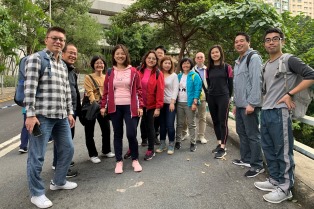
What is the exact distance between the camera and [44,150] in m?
3.16

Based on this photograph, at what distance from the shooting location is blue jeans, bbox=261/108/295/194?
3.10 metres

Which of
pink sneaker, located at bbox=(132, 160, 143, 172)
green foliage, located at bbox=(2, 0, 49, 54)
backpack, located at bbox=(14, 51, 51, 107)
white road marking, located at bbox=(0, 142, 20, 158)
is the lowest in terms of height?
white road marking, located at bbox=(0, 142, 20, 158)

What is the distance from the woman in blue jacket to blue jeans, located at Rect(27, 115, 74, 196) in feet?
8.09

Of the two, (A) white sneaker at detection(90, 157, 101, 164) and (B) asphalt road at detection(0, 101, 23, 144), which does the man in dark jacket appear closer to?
(A) white sneaker at detection(90, 157, 101, 164)

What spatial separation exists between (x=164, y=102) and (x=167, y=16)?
12.7 m

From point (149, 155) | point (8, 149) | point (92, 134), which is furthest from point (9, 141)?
point (149, 155)

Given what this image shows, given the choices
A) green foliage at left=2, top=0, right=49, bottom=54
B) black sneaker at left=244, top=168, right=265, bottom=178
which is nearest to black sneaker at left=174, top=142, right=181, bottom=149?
black sneaker at left=244, top=168, right=265, bottom=178

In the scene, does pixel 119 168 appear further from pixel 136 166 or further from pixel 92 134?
pixel 92 134

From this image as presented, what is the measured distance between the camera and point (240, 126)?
4.22m

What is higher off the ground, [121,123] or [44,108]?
[44,108]

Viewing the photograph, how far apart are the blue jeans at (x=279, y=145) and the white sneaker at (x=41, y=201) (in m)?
2.64

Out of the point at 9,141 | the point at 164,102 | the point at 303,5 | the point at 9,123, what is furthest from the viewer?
the point at 303,5

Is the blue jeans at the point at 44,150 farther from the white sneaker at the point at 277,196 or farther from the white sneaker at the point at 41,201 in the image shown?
the white sneaker at the point at 277,196

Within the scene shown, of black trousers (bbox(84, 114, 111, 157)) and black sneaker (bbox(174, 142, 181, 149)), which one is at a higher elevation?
black trousers (bbox(84, 114, 111, 157))
